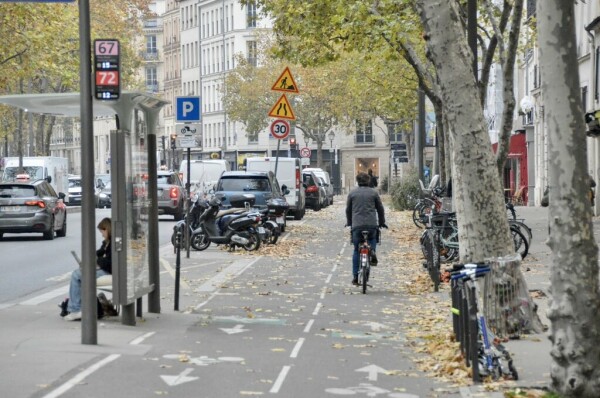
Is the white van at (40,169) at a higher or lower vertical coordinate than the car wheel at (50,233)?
higher

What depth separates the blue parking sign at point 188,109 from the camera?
2692cm

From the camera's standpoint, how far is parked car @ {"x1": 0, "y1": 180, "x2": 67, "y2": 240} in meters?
37.4

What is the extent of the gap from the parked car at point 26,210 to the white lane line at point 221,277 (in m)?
9.33

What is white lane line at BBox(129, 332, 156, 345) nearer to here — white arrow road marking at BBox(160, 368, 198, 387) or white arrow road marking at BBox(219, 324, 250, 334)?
white arrow road marking at BBox(219, 324, 250, 334)

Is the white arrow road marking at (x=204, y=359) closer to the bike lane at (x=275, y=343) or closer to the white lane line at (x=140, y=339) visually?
the bike lane at (x=275, y=343)

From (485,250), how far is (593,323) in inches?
210

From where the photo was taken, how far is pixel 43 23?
50000 millimetres

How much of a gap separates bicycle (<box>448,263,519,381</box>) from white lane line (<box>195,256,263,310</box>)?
6935 mm

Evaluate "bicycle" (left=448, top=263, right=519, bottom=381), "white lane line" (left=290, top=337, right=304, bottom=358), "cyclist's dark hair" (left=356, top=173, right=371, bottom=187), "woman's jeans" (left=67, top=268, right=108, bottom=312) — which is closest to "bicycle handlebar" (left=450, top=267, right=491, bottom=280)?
"bicycle" (left=448, top=263, right=519, bottom=381)

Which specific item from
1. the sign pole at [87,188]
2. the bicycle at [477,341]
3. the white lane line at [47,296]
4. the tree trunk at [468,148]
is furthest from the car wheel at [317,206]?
the bicycle at [477,341]

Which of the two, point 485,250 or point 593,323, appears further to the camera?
point 485,250

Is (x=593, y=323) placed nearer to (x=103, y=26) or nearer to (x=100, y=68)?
(x=100, y=68)

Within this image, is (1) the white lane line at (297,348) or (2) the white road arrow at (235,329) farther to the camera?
(2) the white road arrow at (235,329)

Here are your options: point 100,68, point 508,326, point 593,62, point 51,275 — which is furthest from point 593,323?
point 593,62
